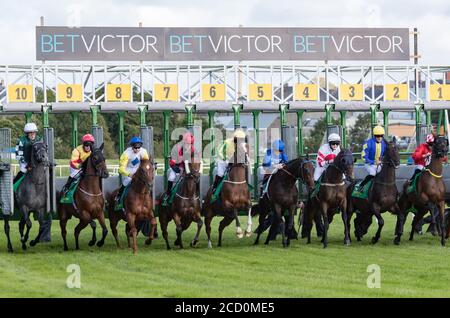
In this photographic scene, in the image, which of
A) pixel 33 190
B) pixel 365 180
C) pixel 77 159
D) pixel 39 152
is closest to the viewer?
pixel 39 152

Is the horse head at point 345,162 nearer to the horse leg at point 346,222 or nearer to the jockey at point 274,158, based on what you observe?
the horse leg at point 346,222

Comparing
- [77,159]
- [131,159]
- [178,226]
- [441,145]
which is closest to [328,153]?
[441,145]

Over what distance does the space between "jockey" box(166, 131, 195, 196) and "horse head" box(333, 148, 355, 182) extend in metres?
2.16

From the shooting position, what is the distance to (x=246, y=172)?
661 inches

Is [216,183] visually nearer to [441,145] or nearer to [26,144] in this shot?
[26,144]

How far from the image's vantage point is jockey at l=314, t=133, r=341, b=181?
55.3 feet

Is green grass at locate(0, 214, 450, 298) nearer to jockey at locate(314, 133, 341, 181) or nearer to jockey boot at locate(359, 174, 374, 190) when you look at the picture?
jockey boot at locate(359, 174, 374, 190)

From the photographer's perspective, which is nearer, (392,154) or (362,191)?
(392,154)

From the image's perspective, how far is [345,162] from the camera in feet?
52.9

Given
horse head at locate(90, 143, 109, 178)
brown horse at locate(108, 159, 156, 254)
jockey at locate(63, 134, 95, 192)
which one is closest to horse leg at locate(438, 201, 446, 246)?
brown horse at locate(108, 159, 156, 254)

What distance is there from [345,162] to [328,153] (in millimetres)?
842

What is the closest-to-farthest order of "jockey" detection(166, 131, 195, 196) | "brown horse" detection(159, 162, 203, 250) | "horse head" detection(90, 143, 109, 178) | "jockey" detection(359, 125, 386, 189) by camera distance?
"horse head" detection(90, 143, 109, 178) < "brown horse" detection(159, 162, 203, 250) < "jockey" detection(166, 131, 195, 196) < "jockey" detection(359, 125, 386, 189)
